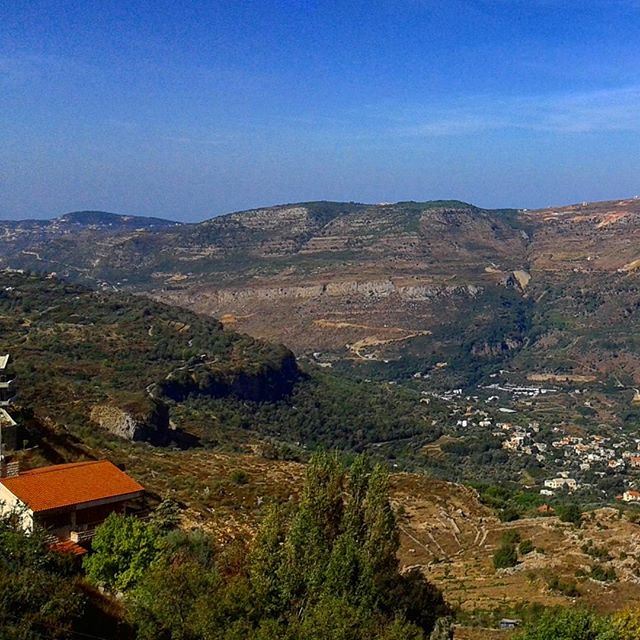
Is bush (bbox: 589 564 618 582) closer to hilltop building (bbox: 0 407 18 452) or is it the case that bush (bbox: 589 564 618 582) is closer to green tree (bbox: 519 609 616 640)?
green tree (bbox: 519 609 616 640)

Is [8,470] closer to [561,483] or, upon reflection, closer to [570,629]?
[570,629]

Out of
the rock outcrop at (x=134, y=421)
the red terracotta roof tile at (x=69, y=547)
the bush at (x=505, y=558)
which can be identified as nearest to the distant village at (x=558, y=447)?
the rock outcrop at (x=134, y=421)

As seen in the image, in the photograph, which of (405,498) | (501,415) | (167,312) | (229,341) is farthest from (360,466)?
(501,415)

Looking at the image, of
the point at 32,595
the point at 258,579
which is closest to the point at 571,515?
the point at 258,579

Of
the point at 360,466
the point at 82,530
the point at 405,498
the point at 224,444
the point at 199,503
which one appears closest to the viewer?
the point at 82,530

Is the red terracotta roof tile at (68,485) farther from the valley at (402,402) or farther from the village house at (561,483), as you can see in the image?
the village house at (561,483)

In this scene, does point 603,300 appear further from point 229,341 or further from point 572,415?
point 229,341
